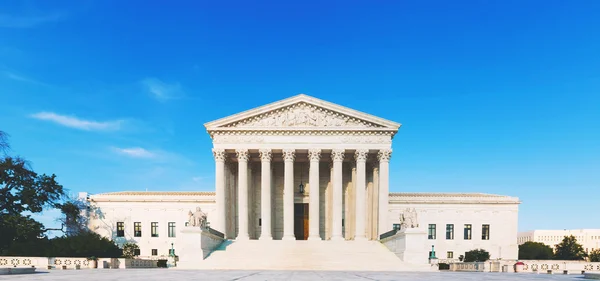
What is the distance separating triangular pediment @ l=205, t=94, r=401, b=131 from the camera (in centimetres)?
4528

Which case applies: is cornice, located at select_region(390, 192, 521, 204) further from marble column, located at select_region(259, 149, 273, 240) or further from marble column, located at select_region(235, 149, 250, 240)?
marble column, located at select_region(235, 149, 250, 240)

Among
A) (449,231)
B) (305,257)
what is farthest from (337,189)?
(449,231)

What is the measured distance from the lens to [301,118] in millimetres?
45844

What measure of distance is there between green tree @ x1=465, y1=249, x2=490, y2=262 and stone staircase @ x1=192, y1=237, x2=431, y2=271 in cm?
1408

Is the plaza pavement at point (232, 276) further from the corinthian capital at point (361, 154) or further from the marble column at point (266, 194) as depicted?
the corinthian capital at point (361, 154)

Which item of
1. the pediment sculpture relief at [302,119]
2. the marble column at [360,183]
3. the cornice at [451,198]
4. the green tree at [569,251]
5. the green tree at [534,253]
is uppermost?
the pediment sculpture relief at [302,119]

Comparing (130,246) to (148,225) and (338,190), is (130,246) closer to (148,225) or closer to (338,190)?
(148,225)

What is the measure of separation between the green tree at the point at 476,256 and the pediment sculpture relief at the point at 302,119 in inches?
749

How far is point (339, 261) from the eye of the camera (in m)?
34.5

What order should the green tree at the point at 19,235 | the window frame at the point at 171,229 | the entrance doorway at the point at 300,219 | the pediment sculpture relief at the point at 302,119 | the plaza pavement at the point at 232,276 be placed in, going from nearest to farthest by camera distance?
1. the plaza pavement at the point at 232,276
2. the green tree at the point at 19,235
3. the pediment sculpture relief at the point at 302,119
4. the entrance doorway at the point at 300,219
5. the window frame at the point at 171,229

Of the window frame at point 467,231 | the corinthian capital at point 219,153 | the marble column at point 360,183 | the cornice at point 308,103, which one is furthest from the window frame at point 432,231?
the corinthian capital at point 219,153

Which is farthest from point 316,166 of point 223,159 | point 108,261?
point 108,261

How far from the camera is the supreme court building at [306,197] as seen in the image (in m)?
45.1

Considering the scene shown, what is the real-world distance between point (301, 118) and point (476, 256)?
25.1 m
